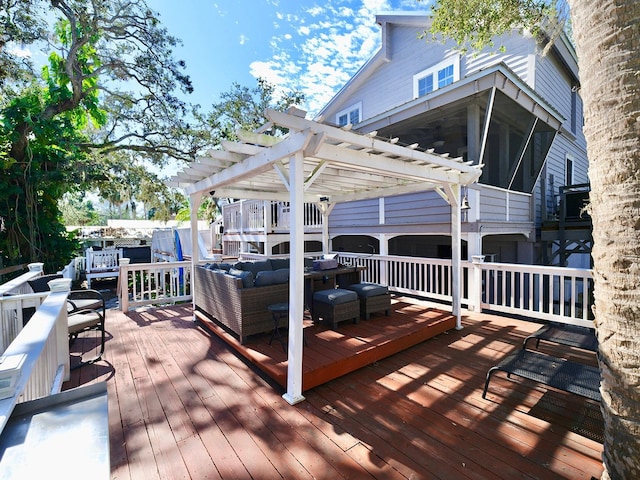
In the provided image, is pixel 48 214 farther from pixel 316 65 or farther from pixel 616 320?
pixel 616 320

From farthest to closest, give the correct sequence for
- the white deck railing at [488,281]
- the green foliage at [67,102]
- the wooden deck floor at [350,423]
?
the green foliage at [67,102] → the white deck railing at [488,281] → the wooden deck floor at [350,423]

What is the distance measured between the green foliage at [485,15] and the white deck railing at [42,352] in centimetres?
657

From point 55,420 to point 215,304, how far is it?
364 cm

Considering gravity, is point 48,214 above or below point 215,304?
above

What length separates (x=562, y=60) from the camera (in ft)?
29.9

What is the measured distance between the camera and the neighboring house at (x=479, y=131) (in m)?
6.48

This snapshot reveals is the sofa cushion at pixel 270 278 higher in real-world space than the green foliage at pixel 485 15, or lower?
lower

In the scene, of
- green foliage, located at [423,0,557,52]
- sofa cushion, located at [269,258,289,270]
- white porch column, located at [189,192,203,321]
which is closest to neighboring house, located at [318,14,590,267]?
green foliage, located at [423,0,557,52]

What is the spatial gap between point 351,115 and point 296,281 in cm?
1048

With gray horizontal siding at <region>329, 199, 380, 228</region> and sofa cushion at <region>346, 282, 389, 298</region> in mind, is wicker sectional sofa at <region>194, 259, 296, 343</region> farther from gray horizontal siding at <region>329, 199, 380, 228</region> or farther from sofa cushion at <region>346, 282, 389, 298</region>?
gray horizontal siding at <region>329, 199, 380, 228</region>

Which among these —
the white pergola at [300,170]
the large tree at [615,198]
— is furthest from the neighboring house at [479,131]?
the large tree at [615,198]

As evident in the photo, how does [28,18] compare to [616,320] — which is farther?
[28,18]

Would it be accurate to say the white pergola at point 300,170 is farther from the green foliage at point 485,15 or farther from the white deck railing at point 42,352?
the green foliage at point 485,15

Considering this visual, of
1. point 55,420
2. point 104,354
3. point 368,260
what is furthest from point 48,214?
point 55,420
